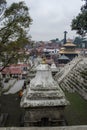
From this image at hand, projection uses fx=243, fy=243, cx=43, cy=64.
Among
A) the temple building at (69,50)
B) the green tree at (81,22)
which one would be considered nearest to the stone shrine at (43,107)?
the green tree at (81,22)

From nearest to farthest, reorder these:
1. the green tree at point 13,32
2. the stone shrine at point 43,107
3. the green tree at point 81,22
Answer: the stone shrine at point 43,107 < the green tree at point 13,32 < the green tree at point 81,22

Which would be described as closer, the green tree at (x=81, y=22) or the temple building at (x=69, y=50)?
the green tree at (x=81, y=22)

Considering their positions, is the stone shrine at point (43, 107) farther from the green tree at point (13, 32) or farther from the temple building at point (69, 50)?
the temple building at point (69, 50)

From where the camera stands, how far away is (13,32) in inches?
494

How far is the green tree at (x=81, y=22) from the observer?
20.5m

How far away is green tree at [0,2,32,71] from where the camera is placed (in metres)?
12.4

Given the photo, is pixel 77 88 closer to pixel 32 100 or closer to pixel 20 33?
pixel 20 33

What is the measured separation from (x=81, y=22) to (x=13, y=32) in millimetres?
11183

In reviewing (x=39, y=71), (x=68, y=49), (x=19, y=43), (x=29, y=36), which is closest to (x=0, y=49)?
(x=19, y=43)

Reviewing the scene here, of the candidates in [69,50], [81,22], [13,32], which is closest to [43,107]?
[13,32]

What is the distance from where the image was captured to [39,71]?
382 inches

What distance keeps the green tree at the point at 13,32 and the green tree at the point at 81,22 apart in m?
8.18

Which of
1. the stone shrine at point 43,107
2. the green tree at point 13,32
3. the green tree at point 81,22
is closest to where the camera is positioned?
the stone shrine at point 43,107

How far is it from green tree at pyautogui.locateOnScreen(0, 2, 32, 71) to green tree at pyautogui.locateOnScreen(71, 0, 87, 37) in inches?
322
